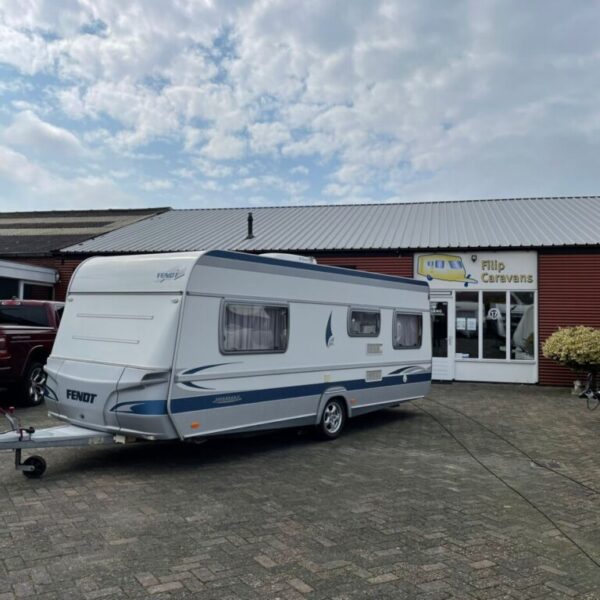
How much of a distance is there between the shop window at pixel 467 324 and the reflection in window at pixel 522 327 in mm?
918

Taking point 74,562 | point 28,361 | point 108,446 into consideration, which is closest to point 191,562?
point 74,562

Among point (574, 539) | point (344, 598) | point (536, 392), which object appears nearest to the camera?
point (344, 598)

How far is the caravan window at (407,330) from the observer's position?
1020cm

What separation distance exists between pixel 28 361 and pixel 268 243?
8.63 meters

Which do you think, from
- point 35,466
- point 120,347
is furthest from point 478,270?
point 35,466

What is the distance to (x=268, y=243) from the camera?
17.8 metres

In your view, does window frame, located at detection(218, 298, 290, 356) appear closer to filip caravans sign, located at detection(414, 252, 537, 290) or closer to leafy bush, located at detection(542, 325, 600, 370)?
leafy bush, located at detection(542, 325, 600, 370)

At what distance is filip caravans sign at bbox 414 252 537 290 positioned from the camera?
15.8 m

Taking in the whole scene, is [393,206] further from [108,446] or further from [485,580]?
[485,580]

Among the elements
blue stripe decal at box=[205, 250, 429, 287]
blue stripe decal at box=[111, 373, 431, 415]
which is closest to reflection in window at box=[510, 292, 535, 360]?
blue stripe decal at box=[205, 250, 429, 287]

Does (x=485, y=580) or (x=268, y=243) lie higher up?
(x=268, y=243)

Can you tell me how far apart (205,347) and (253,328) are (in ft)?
2.79

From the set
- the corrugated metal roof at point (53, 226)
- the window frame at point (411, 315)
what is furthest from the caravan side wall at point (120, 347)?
the corrugated metal roof at point (53, 226)

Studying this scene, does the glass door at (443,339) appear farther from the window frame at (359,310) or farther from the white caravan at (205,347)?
the white caravan at (205,347)
